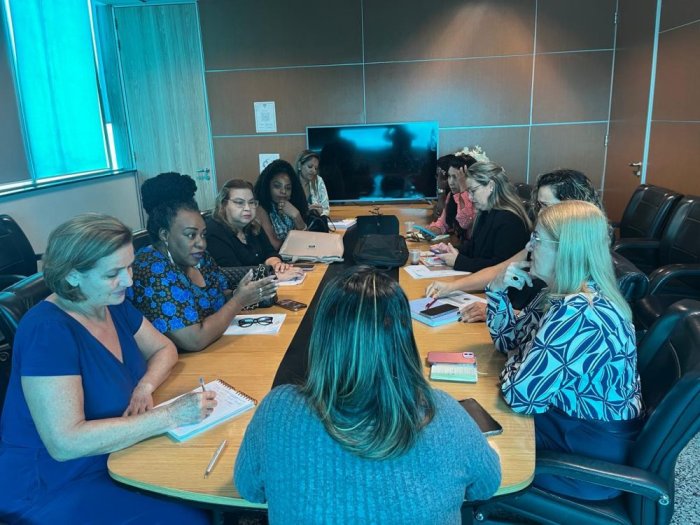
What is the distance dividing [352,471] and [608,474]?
708mm

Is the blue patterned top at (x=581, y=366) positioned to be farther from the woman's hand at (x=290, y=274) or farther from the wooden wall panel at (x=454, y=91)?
the wooden wall panel at (x=454, y=91)

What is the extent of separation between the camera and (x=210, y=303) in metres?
2.02

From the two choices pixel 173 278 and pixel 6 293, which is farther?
pixel 173 278

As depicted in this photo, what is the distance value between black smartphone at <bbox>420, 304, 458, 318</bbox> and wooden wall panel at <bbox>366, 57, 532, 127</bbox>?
335cm

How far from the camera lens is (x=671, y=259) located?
125 inches

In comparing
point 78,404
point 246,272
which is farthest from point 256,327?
point 78,404

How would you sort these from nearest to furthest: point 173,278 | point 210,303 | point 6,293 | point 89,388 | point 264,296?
point 89,388 < point 6,293 < point 173,278 < point 210,303 < point 264,296

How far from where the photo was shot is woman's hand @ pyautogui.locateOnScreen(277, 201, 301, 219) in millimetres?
3744

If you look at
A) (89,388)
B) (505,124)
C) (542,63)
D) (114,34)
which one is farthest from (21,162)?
(542,63)

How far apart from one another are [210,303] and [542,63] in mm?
4135

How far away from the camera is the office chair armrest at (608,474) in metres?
1.19

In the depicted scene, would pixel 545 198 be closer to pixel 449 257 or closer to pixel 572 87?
pixel 449 257

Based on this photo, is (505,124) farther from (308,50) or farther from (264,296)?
(264,296)

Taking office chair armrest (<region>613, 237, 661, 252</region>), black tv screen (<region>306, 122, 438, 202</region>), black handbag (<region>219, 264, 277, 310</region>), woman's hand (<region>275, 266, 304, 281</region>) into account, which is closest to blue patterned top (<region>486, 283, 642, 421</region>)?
black handbag (<region>219, 264, 277, 310</region>)
